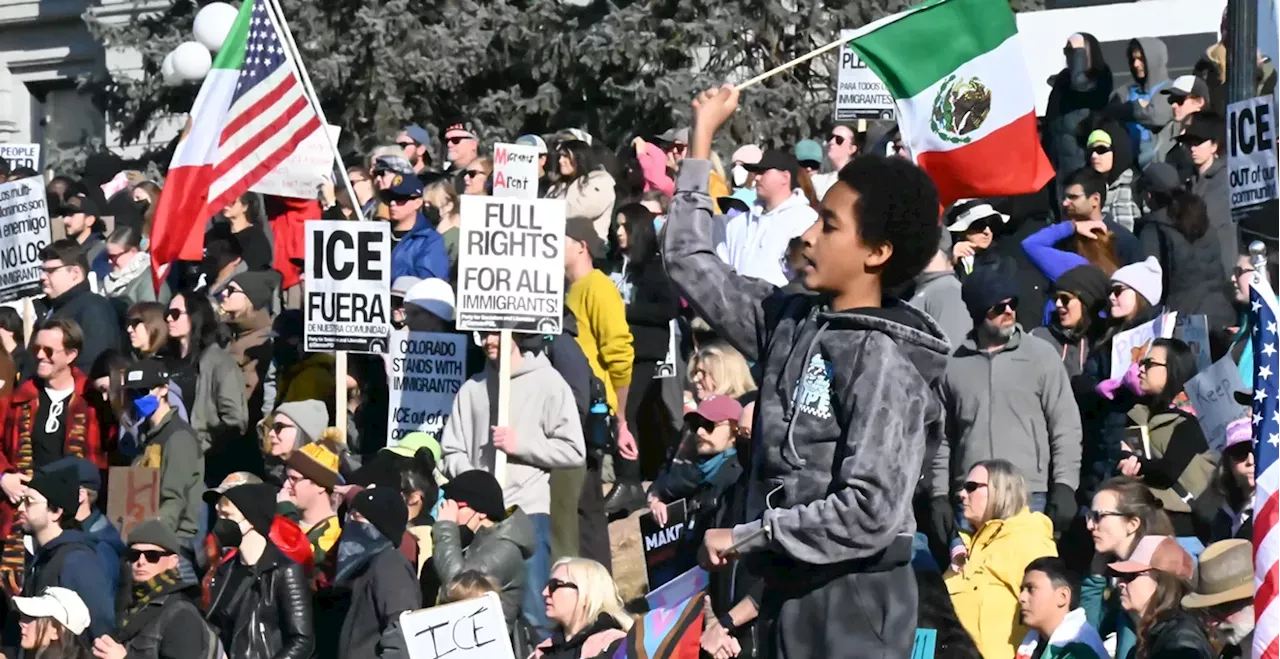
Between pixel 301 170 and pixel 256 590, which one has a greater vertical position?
pixel 301 170

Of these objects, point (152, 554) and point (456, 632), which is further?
point (152, 554)

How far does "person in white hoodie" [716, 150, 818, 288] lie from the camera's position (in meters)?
13.3

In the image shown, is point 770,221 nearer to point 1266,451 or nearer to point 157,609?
point 157,609

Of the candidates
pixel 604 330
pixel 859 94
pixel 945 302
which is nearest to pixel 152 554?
pixel 604 330

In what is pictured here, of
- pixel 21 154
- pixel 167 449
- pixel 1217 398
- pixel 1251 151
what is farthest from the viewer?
pixel 21 154

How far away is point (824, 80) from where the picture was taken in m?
20.8

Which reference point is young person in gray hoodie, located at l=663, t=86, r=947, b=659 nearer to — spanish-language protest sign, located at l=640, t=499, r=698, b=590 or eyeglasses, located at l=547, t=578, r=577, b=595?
eyeglasses, located at l=547, t=578, r=577, b=595

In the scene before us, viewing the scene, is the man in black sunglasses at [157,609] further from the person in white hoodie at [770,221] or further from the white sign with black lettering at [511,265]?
the person in white hoodie at [770,221]

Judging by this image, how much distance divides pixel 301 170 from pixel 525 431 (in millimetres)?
3588

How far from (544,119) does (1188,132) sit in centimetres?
833

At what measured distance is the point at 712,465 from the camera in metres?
10.9

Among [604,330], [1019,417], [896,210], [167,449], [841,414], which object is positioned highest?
[896,210]

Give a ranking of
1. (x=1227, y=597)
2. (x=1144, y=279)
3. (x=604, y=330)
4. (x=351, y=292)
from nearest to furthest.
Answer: (x=1227, y=597)
(x=1144, y=279)
(x=604, y=330)
(x=351, y=292)

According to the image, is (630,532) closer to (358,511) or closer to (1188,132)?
(358,511)
